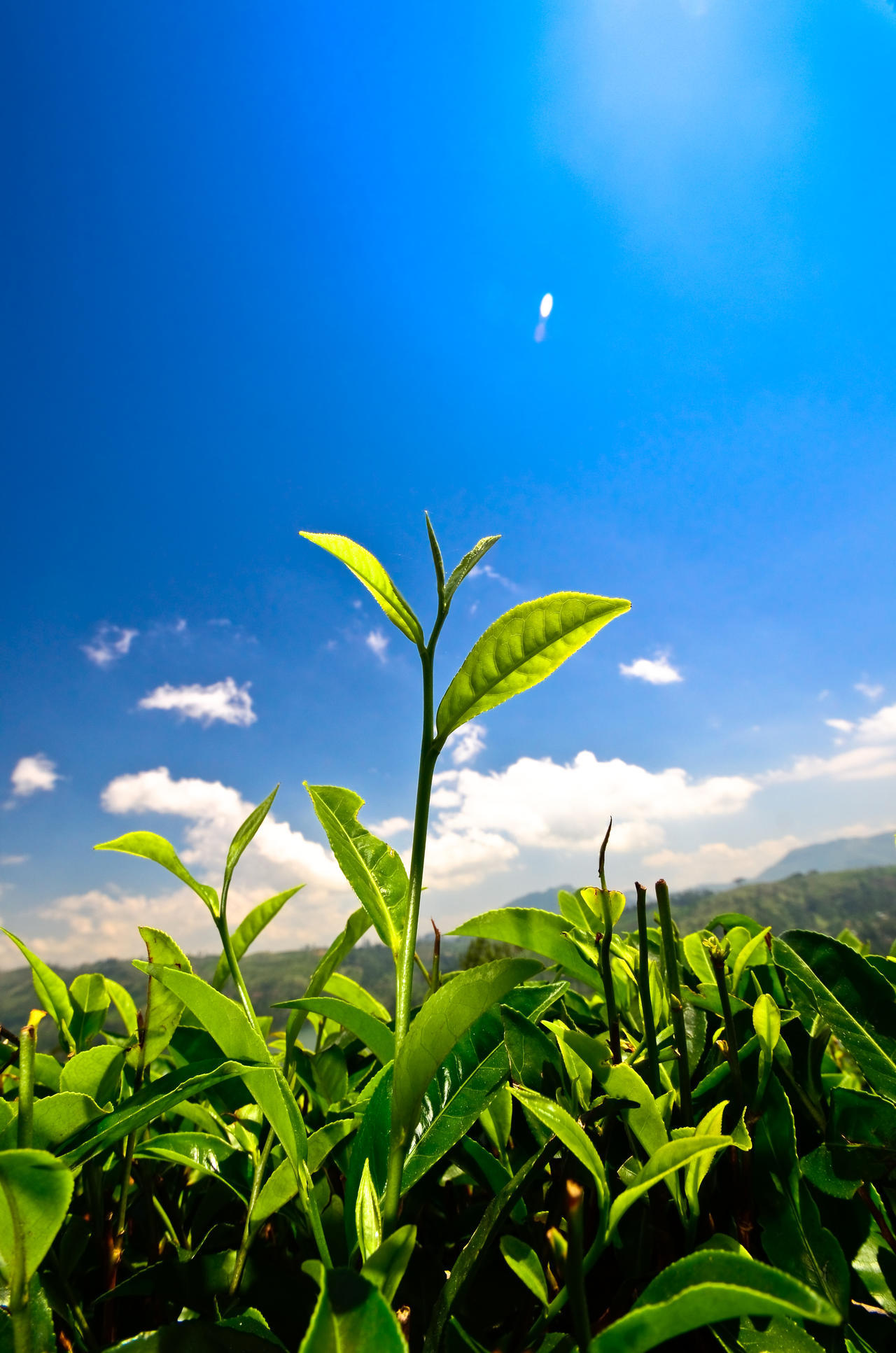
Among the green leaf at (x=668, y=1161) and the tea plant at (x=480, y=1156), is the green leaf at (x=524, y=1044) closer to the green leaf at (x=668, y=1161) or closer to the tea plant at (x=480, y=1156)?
the tea plant at (x=480, y=1156)

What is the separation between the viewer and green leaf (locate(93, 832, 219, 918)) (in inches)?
45.4

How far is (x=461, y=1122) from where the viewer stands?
86 cm

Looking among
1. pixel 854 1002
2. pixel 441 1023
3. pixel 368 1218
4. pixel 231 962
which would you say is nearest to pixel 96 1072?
pixel 231 962

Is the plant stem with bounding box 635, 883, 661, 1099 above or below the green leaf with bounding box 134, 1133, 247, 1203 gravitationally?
above

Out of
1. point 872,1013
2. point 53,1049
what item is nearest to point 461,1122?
point 872,1013

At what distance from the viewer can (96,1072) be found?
1033 mm

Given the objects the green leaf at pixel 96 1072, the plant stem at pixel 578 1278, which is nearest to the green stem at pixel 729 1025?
the plant stem at pixel 578 1278

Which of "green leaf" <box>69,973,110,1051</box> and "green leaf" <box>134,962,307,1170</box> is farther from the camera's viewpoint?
"green leaf" <box>69,973,110,1051</box>

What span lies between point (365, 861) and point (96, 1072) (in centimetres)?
53

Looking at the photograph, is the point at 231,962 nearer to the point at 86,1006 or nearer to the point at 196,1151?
the point at 196,1151

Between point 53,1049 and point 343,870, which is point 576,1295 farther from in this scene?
point 53,1049

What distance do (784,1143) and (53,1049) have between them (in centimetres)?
171

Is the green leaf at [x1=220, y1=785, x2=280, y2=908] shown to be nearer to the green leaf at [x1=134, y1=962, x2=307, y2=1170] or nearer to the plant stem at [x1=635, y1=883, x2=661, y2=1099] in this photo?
the green leaf at [x1=134, y1=962, x2=307, y2=1170]

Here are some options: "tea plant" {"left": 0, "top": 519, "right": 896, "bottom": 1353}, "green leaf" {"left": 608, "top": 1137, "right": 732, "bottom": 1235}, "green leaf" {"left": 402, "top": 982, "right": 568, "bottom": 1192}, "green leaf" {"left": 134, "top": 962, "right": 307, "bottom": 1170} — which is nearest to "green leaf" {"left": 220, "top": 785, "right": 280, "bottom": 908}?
"tea plant" {"left": 0, "top": 519, "right": 896, "bottom": 1353}
